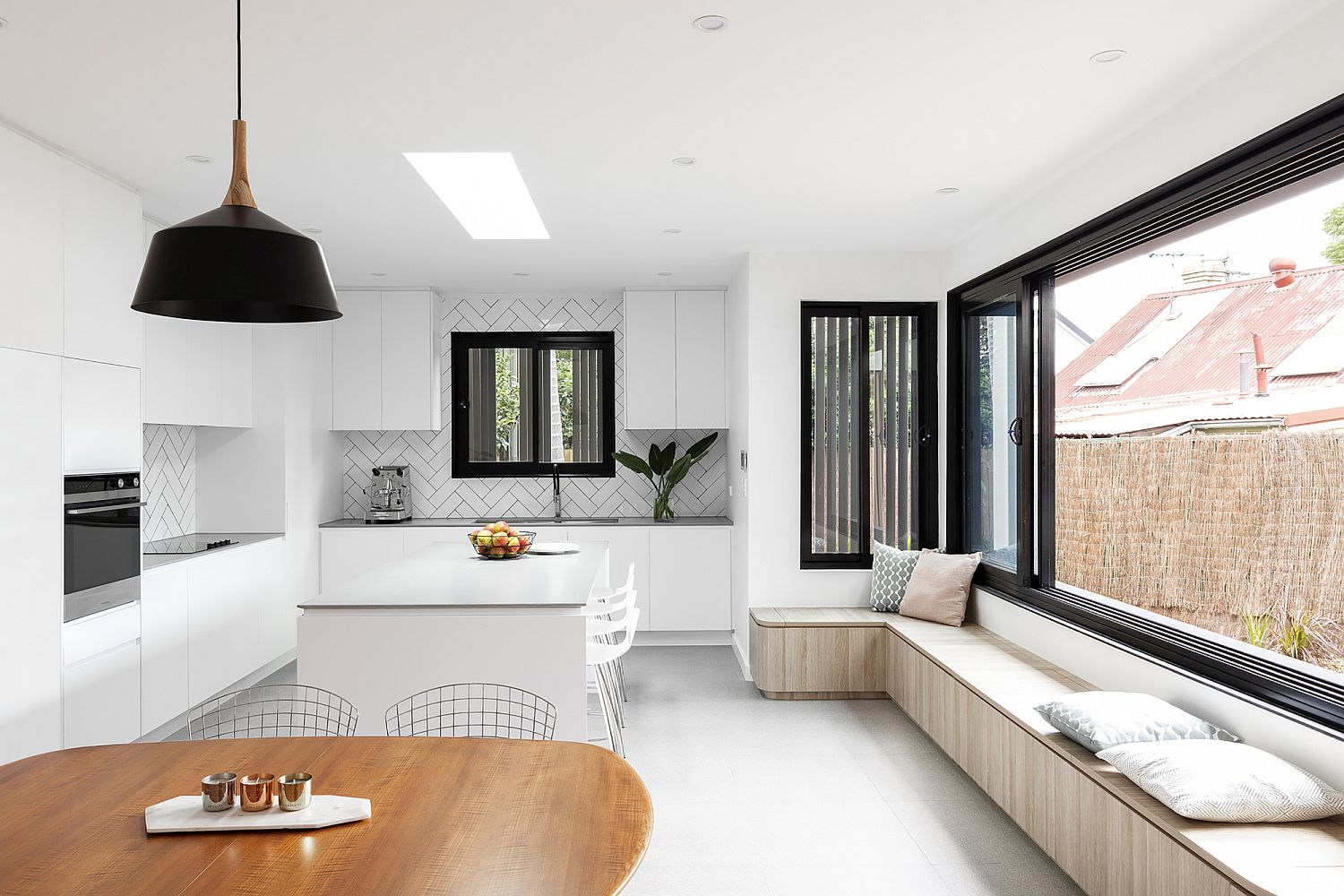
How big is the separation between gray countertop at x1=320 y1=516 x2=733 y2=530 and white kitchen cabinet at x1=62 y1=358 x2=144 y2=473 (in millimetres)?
2426

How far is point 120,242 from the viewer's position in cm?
382

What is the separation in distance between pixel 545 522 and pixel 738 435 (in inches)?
66.0

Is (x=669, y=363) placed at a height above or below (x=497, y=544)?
above

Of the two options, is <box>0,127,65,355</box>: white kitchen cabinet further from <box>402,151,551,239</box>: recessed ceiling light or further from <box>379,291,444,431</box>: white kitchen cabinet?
<box>379,291,444,431</box>: white kitchen cabinet

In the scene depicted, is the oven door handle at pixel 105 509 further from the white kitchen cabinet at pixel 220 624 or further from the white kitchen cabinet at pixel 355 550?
the white kitchen cabinet at pixel 355 550

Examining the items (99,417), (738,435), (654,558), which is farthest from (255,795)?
(654,558)

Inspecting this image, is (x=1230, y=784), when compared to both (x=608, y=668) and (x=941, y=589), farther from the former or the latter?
(x=608, y=668)

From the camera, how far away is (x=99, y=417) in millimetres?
3682

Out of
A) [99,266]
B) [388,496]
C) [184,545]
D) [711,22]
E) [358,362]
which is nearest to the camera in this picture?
[711,22]

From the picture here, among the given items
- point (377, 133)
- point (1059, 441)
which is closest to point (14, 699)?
point (377, 133)

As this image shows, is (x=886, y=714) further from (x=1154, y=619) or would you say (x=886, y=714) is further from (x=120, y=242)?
(x=120, y=242)

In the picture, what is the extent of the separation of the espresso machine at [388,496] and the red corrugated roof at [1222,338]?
14.9 ft

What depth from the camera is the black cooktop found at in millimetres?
4816

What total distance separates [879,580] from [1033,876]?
7.56 ft
